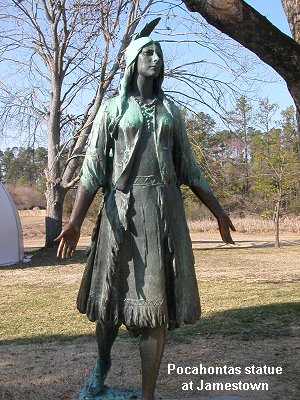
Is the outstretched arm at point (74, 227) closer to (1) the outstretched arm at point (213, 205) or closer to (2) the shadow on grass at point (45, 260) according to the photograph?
(1) the outstretched arm at point (213, 205)

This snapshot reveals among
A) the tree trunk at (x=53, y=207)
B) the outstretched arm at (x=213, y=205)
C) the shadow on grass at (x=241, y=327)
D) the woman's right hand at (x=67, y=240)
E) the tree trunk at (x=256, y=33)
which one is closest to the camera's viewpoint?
the woman's right hand at (x=67, y=240)

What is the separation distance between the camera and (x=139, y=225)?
3.26 m


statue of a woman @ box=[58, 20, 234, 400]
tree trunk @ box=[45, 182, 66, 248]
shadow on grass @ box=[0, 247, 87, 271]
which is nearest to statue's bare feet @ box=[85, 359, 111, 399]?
statue of a woman @ box=[58, 20, 234, 400]

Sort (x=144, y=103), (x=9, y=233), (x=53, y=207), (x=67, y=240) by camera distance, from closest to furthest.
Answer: (x=67, y=240), (x=144, y=103), (x=9, y=233), (x=53, y=207)

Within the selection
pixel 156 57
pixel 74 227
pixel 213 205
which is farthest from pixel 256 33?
pixel 74 227

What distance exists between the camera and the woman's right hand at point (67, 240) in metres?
3.22

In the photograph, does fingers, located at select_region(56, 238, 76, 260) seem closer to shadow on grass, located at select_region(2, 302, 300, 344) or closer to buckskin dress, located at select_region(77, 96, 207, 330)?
buckskin dress, located at select_region(77, 96, 207, 330)

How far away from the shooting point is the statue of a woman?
3.24 m

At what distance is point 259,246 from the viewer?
2231cm

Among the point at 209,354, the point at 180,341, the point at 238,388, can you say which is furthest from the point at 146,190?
the point at 180,341

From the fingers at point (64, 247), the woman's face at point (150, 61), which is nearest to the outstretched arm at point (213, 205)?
the woman's face at point (150, 61)

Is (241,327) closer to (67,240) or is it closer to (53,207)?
(67,240)

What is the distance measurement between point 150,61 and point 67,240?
3.66ft

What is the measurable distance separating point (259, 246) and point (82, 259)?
301 inches
